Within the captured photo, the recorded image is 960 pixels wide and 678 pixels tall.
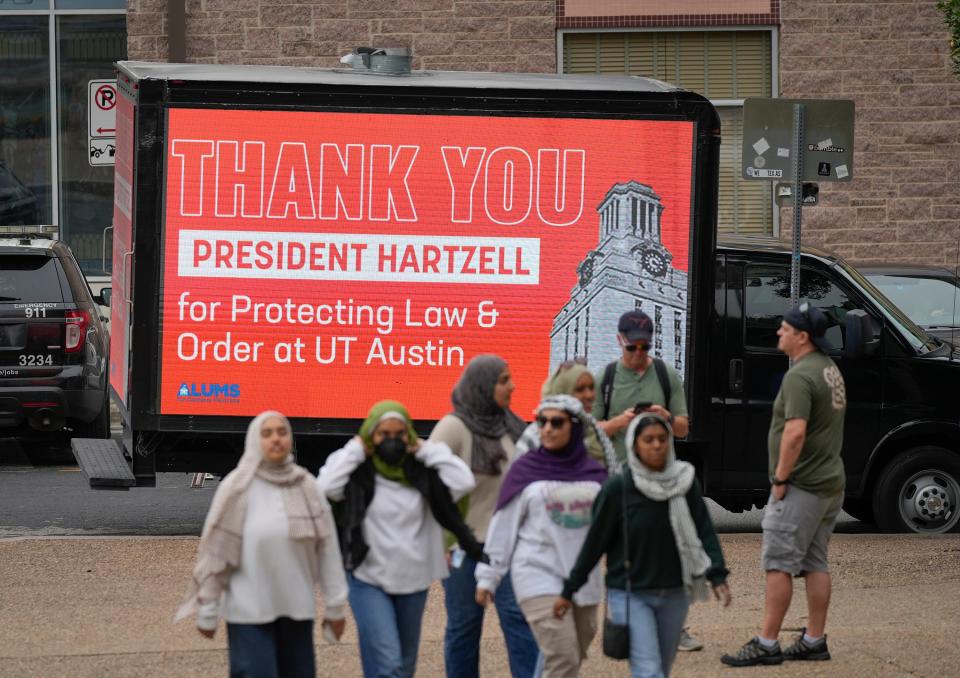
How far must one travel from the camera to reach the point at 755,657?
7.55 meters

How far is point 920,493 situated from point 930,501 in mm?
98

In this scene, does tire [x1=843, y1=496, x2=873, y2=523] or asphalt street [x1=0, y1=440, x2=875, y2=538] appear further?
asphalt street [x1=0, y1=440, x2=875, y2=538]

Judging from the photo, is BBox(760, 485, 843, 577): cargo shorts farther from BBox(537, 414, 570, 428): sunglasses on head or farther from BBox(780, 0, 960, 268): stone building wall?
BBox(780, 0, 960, 268): stone building wall

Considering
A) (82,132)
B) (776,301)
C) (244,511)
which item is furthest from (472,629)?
(82,132)

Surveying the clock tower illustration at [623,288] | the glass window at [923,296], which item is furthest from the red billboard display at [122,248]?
the glass window at [923,296]

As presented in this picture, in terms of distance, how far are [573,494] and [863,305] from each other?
531cm

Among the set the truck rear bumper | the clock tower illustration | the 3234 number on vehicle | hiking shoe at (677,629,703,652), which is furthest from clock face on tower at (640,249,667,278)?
the 3234 number on vehicle

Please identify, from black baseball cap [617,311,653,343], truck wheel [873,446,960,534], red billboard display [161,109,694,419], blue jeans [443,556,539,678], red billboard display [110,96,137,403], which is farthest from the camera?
truck wheel [873,446,960,534]

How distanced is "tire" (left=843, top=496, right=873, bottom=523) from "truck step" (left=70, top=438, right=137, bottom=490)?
188 inches

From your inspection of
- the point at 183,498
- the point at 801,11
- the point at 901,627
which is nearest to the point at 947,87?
the point at 801,11

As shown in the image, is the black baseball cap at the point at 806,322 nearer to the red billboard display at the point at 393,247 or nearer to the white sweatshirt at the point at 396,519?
the white sweatshirt at the point at 396,519

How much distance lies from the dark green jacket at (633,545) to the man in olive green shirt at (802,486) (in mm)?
1657

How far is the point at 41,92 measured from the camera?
827 inches

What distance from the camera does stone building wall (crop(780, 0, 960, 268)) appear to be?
19.5m
